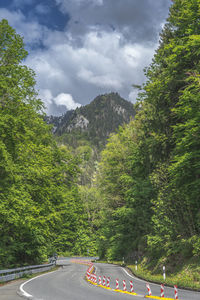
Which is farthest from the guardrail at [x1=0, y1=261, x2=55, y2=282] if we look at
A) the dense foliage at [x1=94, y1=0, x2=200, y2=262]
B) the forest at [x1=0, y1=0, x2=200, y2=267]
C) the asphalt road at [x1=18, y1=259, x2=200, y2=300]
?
the dense foliage at [x1=94, y1=0, x2=200, y2=262]

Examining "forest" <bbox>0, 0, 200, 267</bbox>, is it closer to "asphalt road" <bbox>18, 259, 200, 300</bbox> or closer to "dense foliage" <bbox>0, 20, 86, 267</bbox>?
"dense foliage" <bbox>0, 20, 86, 267</bbox>

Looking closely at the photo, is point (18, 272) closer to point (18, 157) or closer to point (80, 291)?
point (18, 157)

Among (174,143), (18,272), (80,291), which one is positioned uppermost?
(174,143)

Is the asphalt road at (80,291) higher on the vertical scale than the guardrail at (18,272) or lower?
higher

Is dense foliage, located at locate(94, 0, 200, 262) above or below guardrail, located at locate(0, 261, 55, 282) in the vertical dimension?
above

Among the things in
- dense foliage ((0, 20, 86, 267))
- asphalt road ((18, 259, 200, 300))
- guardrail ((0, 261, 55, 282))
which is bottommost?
guardrail ((0, 261, 55, 282))

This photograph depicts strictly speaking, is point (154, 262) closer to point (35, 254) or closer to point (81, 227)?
point (35, 254)

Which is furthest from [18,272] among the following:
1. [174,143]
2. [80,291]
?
[174,143]

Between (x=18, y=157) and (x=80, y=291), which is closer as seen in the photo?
(x=80, y=291)

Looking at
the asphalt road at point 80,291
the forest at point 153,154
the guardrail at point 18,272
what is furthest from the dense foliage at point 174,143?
the guardrail at point 18,272

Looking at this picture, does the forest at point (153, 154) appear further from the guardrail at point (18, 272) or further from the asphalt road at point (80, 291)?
the asphalt road at point (80, 291)

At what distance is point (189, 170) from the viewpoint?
735 inches

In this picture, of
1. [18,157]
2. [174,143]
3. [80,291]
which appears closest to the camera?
[80,291]

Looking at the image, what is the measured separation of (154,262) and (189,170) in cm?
1002
